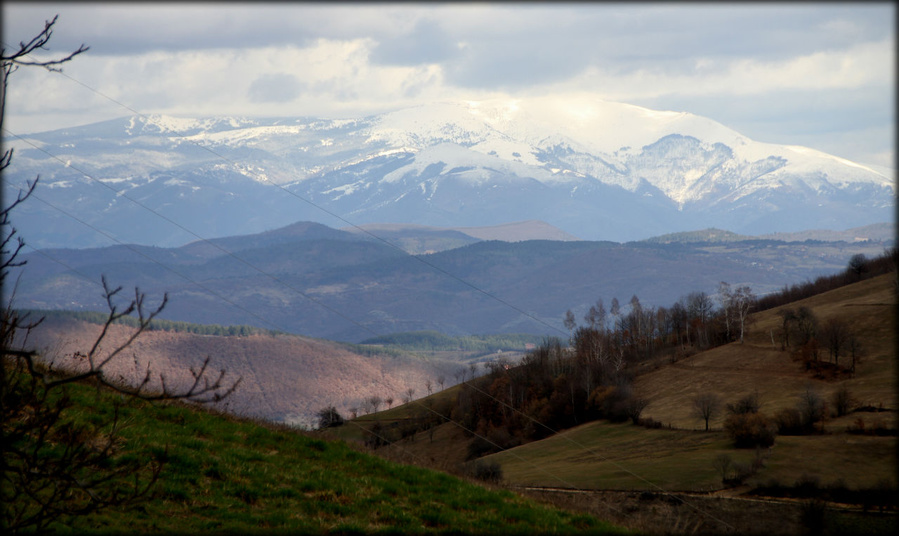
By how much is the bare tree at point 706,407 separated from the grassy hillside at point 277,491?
64504 millimetres

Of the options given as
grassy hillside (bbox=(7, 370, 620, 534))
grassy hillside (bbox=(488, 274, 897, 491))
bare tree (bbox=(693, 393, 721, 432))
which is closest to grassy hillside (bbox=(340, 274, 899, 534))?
grassy hillside (bbox=(488, 274, 897, 491))

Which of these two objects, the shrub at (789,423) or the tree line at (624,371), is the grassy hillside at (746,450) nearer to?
the tree line at (624,371)

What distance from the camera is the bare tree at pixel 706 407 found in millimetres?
76394

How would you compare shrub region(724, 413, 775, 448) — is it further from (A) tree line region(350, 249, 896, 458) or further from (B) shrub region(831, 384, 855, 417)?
(B) shrub region(831, 384, 855, 417)

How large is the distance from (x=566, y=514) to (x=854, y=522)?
1285 inches

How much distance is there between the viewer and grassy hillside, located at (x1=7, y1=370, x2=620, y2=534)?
12750mm

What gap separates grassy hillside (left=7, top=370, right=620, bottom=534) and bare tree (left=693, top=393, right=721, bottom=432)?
212 feet

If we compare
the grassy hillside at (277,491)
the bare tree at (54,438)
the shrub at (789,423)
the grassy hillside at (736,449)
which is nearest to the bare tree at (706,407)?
the grassy hillside at (736,449)

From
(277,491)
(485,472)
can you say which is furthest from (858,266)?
(277,491)

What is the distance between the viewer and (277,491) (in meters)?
14.5

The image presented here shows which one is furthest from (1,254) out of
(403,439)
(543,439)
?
(403,439)

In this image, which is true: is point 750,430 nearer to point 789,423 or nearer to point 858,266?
point 789,423

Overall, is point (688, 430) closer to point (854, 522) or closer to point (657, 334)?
point (854, 522)

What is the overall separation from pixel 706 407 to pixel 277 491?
231ft
